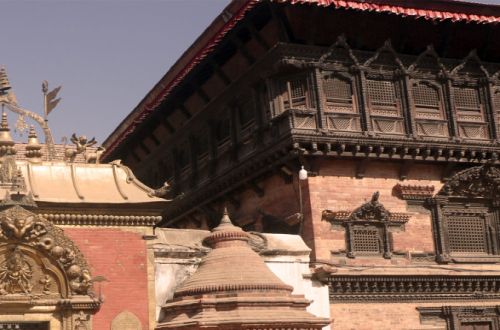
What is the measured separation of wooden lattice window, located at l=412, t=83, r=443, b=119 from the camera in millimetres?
25297

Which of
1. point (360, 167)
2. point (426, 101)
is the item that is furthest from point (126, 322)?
point (426, 101)

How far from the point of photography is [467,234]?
2508 cm

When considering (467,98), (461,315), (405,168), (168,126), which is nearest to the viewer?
(461,315)

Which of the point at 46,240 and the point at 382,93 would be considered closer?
the point at 46,240

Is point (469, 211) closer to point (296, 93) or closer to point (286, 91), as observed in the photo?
point (296, 93)

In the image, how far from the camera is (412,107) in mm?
24984

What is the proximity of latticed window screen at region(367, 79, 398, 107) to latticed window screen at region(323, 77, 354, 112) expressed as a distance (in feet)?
2.04

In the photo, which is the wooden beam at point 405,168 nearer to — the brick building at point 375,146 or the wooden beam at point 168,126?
the brick building at point 375,146

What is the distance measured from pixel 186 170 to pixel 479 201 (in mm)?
10150

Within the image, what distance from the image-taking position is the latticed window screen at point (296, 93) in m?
24.1

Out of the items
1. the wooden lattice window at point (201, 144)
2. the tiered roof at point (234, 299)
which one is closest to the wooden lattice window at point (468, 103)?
the wooden lattice window at point (201, 144)

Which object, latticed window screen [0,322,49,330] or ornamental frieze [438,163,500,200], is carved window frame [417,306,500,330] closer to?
ornamental frieze [438,163,500,200]

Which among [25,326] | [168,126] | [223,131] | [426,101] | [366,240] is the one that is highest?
[168,126]

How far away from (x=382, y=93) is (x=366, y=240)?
4.15 metres
